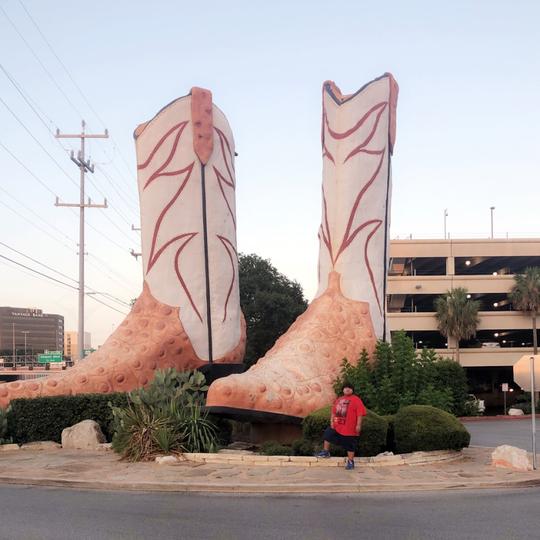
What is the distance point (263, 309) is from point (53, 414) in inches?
768

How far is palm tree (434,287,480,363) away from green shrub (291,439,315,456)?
103 ft

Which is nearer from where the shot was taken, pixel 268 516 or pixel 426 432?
pixel 268 516

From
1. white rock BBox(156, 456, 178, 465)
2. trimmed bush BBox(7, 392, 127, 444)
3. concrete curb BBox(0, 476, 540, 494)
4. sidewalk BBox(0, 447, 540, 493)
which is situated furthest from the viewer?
trimmed bush BBox(7, 392, 127, 444)

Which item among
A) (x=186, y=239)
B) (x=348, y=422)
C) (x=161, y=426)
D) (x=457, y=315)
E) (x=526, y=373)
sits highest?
(x=186, y=239)

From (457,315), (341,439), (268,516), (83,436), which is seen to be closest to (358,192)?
(341,439)

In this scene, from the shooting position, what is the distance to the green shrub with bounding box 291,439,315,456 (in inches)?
439

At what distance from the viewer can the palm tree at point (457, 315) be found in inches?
1620

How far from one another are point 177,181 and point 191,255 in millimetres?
1784

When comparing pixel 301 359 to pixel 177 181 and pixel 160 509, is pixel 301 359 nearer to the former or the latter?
pixel 177 181

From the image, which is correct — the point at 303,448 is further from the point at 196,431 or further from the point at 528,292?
the point at 528,292

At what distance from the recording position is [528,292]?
41.4 metres

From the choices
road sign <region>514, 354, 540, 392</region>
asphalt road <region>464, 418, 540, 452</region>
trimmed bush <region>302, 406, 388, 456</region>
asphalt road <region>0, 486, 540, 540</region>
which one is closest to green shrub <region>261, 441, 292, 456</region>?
Result: trimmed bush <region>302, 406, 388, 456</region>

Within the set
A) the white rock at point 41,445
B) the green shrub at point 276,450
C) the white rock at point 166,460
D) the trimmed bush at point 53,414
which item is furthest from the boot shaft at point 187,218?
the white rock at point 166,460

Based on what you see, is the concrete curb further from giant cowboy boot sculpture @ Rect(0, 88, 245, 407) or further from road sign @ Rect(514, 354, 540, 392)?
giant cowboy boot sculpture @ Rect(0, 88, 245, 407)
